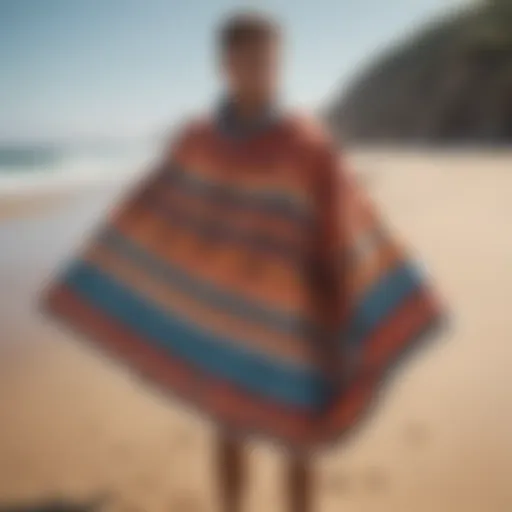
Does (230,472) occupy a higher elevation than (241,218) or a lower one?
lower

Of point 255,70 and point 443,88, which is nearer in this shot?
point 255,70

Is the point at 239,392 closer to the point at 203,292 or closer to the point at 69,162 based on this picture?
the point at 203,292

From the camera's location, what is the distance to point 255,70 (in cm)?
92

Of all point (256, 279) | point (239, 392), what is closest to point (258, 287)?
point (256, 279)

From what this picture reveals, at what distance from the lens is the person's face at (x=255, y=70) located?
0.92 m

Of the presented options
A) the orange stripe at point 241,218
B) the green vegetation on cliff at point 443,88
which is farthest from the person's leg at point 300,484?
the green vegetation on cliff at point 443,88

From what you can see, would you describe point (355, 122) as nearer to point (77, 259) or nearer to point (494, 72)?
point (494, 72)

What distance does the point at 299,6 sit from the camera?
3.26 feet

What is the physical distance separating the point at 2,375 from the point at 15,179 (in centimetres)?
29

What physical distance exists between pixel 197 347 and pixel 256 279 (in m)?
0.11

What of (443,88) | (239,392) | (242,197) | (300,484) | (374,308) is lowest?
(300,484)

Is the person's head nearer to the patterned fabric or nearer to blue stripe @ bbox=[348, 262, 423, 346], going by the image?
the patterned fabric

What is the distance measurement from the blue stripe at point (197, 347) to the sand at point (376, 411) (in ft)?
A: 0.23

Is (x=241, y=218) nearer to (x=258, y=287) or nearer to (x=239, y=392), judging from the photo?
(x=258, y=287)
